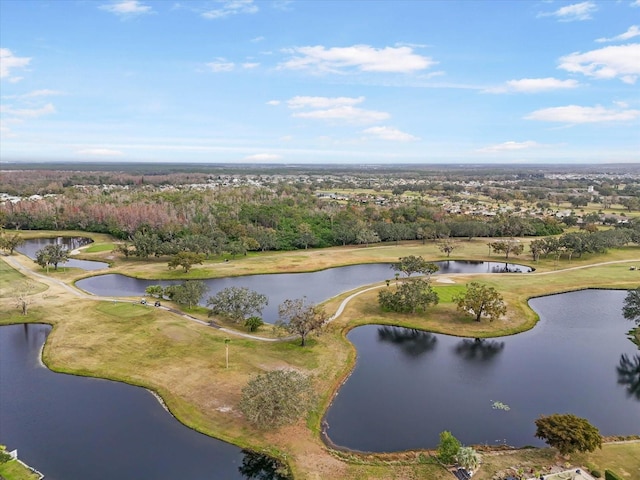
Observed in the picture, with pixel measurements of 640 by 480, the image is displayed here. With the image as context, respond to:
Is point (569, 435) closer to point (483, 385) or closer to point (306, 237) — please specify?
point (483, 385)

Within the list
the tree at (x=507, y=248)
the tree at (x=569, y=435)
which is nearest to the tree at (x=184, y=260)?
the tree at (x=507, y=248)

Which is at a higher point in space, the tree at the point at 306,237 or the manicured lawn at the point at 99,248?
the tree at the point at 306,237

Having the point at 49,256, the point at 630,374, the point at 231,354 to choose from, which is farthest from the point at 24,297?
the point at 630,374

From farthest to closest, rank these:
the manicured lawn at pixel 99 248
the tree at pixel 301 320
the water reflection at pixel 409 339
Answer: the manicured lawn at pixel 99 248 → the water reflection at pixel 409 339 → the tree at pixel 301 320

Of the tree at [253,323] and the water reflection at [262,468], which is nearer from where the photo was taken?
the water reflection at [262,468]

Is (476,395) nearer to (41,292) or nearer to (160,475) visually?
(160,475)

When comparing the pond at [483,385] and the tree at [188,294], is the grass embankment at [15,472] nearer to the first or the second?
the pond at [483,385]

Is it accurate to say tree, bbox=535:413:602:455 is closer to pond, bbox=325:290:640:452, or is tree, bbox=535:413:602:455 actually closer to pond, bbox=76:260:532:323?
pond, bbox=325:290:640:452

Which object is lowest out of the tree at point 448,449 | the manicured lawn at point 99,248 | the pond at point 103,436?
the pond at point 103,436
